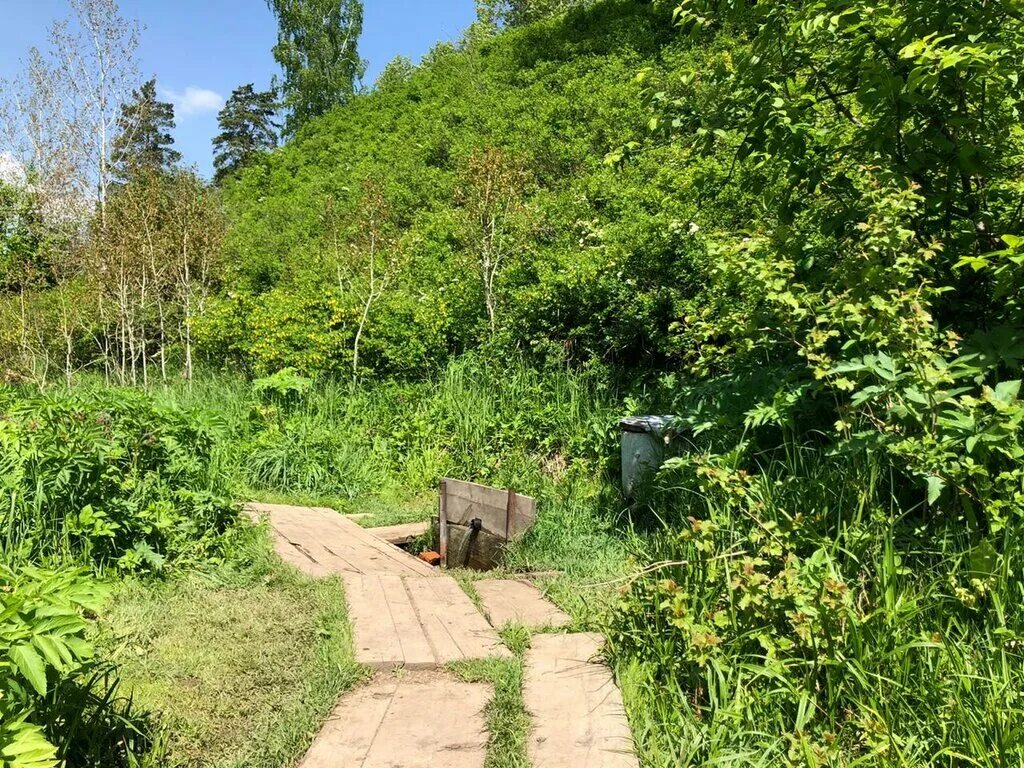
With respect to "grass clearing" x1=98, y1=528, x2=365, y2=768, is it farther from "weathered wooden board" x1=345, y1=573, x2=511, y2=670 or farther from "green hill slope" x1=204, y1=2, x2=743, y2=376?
"green hill slope" x1=204, y1=2, x2=743, y2=376

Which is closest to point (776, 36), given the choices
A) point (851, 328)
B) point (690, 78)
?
point (690, 78)

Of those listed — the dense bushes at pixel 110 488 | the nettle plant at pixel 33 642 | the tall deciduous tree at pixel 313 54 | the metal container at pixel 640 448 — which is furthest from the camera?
the tall deciduous tree at pixel 313 54

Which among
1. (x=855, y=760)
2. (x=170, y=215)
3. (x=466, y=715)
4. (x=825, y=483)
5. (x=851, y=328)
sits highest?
(x=170, y=215)

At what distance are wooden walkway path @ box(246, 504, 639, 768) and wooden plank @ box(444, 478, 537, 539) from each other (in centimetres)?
65

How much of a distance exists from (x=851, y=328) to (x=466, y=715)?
2.09 meters

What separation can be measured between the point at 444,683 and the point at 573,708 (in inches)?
22.4

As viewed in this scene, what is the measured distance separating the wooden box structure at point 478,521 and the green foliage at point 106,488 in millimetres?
1477

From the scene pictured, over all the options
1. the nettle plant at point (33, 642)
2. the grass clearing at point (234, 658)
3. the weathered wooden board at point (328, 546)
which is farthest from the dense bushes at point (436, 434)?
the nettle plant at point (33, 642)

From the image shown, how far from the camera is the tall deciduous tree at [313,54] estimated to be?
3031 cm

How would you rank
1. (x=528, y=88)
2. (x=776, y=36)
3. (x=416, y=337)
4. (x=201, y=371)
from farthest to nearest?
(x=528, y=88)
(x=201, y=371)
(x=416, y=337)
(x=776, y=36)

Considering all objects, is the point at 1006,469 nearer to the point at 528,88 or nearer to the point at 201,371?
the point at 201,371

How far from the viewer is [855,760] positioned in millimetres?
2033

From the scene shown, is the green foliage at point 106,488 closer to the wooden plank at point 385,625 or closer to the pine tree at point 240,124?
the wooden plank at point 385,625

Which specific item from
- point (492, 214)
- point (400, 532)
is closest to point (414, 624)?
point (400, 532)
